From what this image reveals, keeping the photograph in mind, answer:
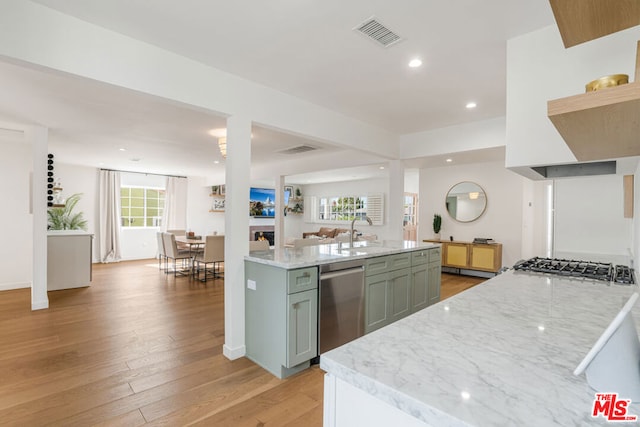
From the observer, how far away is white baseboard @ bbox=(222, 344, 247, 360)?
2727 millimetres

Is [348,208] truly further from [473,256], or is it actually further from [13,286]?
[13,286]

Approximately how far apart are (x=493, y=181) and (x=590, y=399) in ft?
21.0

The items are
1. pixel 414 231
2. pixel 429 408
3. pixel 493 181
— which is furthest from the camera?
pixel 414 231

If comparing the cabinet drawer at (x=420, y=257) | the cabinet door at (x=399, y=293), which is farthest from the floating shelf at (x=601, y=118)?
the cabinet drawer at (x=420, y=257)

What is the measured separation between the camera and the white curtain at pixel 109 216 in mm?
7801

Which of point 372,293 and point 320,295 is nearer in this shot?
point 320,295

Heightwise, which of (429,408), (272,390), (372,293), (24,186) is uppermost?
(24,186)

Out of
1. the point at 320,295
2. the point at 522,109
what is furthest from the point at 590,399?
the point at 320,295

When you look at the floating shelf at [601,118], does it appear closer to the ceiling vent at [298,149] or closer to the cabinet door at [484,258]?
the ceiling vent at [298,149]

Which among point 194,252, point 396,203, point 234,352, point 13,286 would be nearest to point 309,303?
point 234,352

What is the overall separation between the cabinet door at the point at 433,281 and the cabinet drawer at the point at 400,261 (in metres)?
0.59

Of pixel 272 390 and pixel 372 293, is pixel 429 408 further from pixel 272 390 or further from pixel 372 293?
pixel 372 293

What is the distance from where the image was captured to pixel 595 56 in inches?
62.2

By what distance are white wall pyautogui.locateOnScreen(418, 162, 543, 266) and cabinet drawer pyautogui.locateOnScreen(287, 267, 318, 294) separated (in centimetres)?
511
